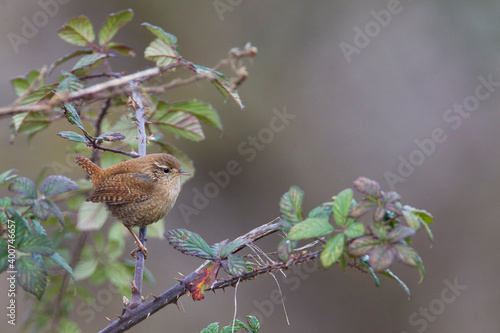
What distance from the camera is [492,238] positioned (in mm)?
5285

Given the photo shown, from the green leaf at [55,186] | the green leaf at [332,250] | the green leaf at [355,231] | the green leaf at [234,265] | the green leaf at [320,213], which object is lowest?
the green leaf at [55,186]

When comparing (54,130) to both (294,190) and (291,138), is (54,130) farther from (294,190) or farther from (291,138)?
(294,190)

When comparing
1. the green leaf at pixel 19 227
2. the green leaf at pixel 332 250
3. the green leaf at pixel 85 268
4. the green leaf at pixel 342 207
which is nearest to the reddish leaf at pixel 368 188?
the green leaf at pixel 342 207

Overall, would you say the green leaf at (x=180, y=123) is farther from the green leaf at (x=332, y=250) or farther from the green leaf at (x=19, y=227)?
the green leaf at (x=332, y=250)

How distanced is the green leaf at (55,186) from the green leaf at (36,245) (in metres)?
0.35

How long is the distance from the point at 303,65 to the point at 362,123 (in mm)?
967

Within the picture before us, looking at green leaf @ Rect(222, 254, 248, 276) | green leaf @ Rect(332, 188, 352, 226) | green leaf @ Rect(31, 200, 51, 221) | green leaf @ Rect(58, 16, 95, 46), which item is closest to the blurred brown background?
green leaf @ Rect(58, 16, 95, 46)

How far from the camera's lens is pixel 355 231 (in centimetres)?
133

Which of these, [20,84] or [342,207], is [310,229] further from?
[20,84]

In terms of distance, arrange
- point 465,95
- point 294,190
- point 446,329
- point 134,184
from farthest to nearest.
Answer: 1. point 465,95
2. point 446,329
3. point 134,184
4. point 294,190

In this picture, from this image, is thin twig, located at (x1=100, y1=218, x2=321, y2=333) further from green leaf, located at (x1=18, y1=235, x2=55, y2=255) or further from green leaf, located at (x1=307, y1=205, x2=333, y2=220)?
green leaf, located at (x1=18, y1=235, x2=55, y2=255)

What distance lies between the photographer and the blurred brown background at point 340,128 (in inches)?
205

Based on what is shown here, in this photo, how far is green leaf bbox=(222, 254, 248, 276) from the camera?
146cm

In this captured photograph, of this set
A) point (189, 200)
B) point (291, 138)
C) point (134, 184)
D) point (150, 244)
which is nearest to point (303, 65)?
point (291, 138)
